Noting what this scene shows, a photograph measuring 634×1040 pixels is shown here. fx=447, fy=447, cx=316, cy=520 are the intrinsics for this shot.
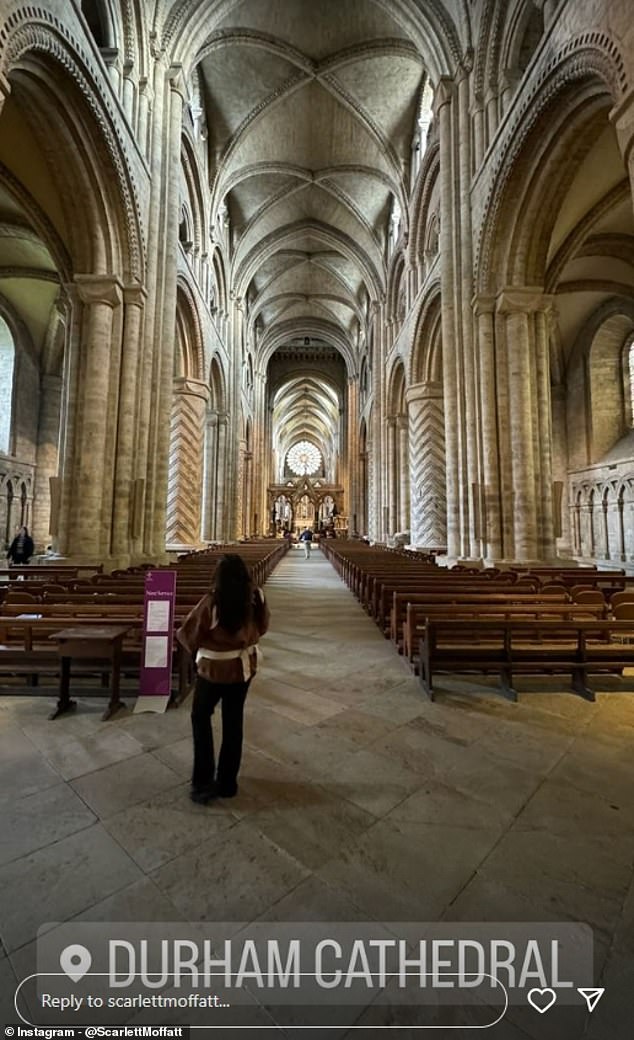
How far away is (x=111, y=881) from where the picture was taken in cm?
175

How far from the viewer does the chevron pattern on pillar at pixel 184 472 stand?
14.4 meters

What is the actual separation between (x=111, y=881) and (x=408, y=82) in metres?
21.2

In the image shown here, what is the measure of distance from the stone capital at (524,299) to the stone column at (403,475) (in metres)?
9.80

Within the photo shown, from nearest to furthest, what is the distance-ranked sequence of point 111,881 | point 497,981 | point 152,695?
point 497,981 < point 111,881 < point 152,695

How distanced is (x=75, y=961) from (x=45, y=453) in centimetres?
2110

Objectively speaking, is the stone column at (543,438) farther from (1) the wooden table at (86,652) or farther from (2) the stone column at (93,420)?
(2) the stone column at (93,420)

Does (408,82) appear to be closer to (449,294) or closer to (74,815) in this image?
(449,294)

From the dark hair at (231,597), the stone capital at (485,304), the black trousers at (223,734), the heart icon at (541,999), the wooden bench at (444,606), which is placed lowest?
the heart icon at (541,999)

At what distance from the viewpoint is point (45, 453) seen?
1905cm

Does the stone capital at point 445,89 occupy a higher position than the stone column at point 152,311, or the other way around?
the stone capital at point 445,89

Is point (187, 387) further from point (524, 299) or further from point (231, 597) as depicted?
point (231, 597)

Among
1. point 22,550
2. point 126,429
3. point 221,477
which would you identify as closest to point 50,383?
point 221,477

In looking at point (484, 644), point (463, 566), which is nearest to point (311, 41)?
point (463, 566)

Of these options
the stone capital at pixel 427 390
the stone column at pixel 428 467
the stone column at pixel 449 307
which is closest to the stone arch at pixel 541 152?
the stone column at pixel 449 307
